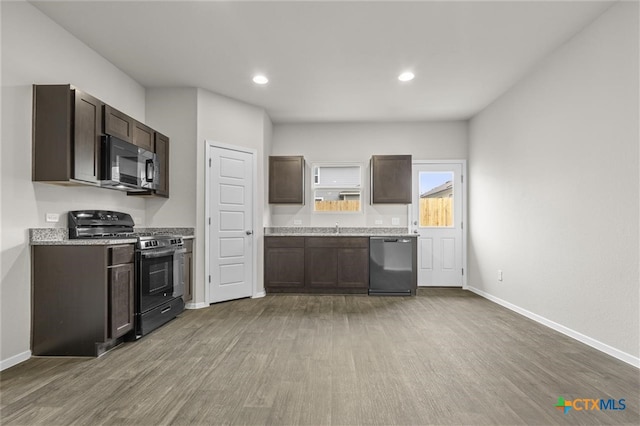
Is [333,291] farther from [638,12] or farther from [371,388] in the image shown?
[638,12]

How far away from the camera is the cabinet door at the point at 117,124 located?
319 centimetres

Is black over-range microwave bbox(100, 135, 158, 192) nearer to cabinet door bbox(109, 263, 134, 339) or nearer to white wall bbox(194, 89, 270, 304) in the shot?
white wall bbox(194, 89, 270, 304)

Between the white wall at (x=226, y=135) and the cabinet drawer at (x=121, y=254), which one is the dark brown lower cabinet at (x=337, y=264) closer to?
the white wall at (x=226, y=135)

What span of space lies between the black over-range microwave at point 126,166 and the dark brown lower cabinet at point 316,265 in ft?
6.55

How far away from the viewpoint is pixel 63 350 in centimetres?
270

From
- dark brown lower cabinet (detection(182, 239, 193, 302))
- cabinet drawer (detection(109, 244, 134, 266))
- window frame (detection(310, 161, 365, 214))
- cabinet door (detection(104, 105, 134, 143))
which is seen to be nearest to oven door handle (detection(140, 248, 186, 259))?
cabinet drawer (detection(109, 244, 134, 266))

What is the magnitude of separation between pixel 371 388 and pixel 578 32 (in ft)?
11.8

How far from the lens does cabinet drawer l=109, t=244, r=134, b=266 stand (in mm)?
2832

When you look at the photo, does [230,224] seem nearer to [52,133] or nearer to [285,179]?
[285,179]

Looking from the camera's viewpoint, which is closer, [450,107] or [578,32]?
[578,32]

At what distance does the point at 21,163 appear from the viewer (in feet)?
8.67

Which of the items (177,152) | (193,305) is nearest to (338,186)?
(177,152)

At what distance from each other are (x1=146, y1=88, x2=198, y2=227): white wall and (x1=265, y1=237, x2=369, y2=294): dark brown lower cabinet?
138 centimetres

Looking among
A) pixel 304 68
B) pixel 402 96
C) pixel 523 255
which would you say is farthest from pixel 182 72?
pixel 523 255
